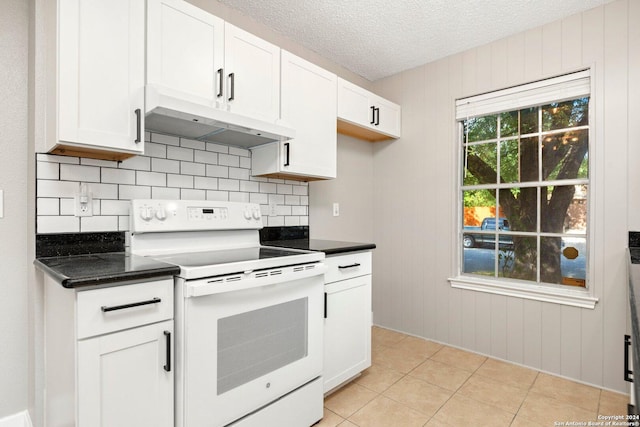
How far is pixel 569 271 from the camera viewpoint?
248 cm

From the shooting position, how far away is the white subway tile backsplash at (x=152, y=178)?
190cm

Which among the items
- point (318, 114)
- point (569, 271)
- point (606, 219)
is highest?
point (318, 114)

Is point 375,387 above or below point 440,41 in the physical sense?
below

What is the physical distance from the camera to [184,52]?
177 cm

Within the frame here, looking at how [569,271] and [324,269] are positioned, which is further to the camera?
[569,271]

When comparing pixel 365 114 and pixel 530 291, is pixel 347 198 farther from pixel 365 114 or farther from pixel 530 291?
pixel 530 291

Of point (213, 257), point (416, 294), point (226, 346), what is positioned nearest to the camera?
point (226, 346)

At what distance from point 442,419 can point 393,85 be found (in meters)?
2.86

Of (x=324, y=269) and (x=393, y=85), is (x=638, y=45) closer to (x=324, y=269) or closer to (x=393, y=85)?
(x=393, y=85)

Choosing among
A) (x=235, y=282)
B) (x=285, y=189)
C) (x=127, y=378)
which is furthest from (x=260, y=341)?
(x=285, y=189)

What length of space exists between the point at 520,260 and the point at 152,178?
2747mm

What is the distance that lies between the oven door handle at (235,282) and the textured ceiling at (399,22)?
1792 mm

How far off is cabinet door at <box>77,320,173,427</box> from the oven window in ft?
0.74

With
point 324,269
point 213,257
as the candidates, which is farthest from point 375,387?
point 213,257
